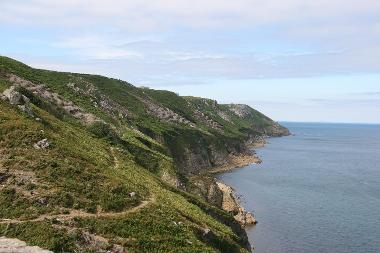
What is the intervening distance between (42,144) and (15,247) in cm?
1745

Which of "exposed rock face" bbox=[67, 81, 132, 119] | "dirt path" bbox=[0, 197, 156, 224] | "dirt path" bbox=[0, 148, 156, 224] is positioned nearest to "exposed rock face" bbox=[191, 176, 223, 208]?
"exposed rock face" bbox=[67, 81, 132, 119]

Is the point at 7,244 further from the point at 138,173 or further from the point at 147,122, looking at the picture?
the point at 147,122

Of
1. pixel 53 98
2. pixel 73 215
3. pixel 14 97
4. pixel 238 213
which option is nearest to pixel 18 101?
pixel 14 97

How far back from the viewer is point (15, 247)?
34.5m

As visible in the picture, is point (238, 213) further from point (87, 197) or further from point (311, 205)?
point (87, 197)

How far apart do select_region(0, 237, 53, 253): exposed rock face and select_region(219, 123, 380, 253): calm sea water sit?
38.8 m

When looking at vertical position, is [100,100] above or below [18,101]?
above

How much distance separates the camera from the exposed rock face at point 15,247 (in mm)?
34031

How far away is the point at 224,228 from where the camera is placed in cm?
5397

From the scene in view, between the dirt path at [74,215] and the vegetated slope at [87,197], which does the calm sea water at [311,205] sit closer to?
the vegetated slope at [87,197]

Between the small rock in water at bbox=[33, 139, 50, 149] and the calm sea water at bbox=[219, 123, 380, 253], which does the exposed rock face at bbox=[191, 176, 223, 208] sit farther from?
the small rock in water at bbox=[33, 139, 50, 149]

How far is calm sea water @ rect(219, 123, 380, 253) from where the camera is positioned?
69.2 meters

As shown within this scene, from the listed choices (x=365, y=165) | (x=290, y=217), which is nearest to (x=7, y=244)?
(x=290, y=217)

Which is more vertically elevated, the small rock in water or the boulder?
the boulder
